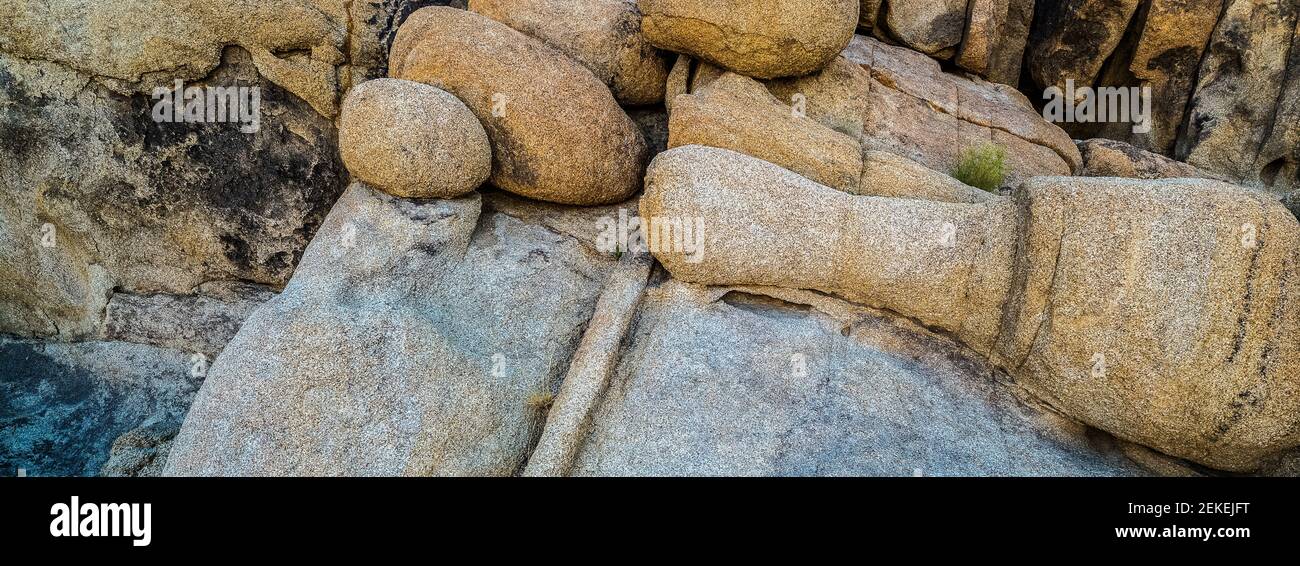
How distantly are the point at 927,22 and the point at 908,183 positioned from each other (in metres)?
3.13

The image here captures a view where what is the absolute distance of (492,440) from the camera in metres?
5.55

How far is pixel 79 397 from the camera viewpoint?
7.78 meters

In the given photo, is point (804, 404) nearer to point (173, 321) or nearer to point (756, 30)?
point (756, 30)

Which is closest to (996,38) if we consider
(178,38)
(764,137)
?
(764,137)

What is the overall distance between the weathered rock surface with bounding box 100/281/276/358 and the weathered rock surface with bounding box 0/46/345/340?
0.12m

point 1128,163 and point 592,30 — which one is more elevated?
point 1128,163

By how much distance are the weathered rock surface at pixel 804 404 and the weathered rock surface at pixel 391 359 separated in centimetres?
69

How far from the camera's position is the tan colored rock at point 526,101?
6.81m

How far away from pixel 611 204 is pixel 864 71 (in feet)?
8.98

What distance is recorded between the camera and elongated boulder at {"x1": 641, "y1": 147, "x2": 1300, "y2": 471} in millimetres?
4996

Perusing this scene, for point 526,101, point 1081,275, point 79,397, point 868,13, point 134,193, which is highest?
point 868,13

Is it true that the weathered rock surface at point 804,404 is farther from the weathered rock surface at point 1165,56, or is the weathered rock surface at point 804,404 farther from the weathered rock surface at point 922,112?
the weathered rock surface at point 1165,56

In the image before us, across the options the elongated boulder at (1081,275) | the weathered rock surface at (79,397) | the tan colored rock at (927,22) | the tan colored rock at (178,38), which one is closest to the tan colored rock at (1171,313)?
the elongated boulder at (1081,275)

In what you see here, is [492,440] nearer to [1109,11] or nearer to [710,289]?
[710,289]
